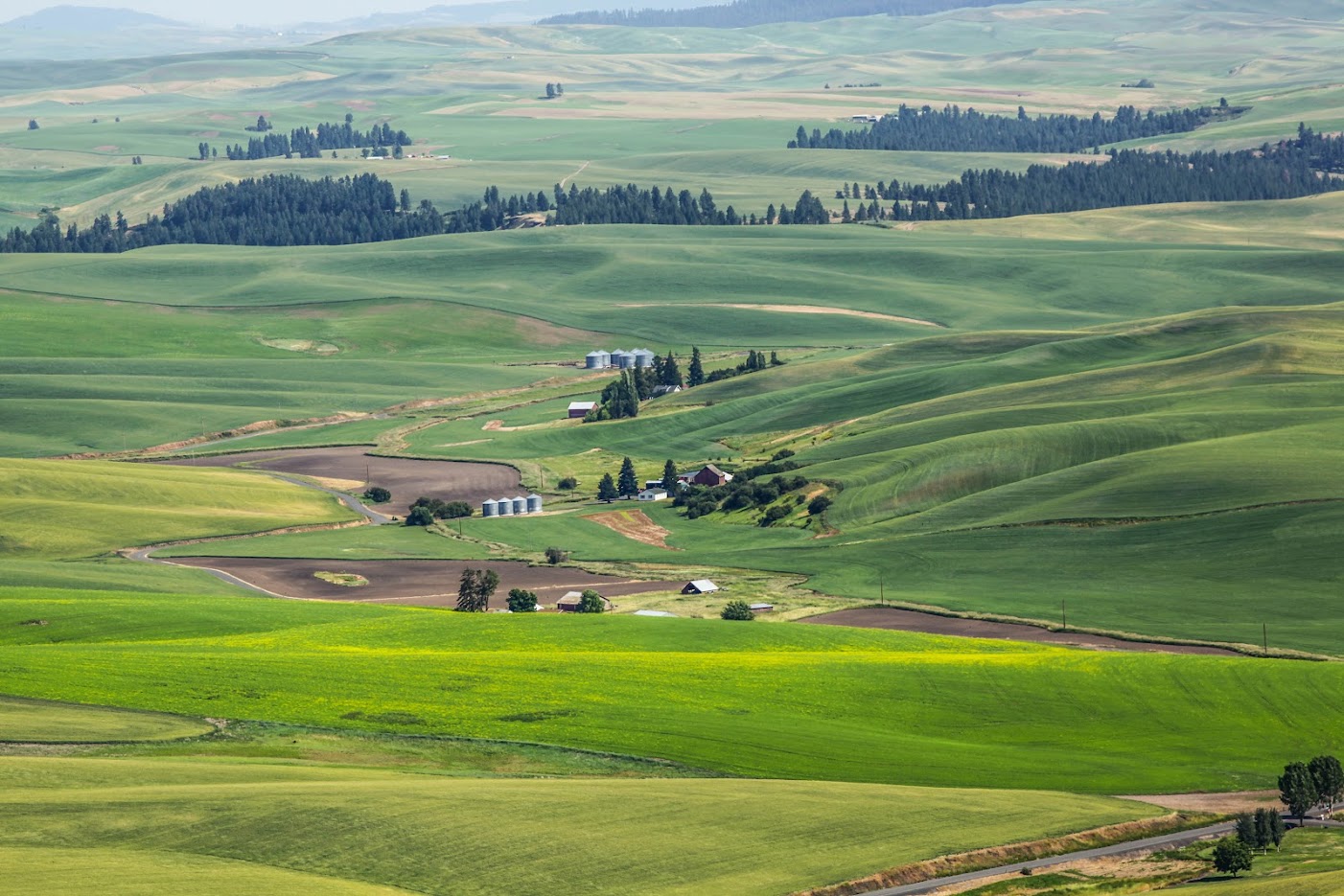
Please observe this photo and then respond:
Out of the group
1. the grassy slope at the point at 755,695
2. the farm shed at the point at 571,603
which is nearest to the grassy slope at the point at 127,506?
the farm shed at the point at 571,603

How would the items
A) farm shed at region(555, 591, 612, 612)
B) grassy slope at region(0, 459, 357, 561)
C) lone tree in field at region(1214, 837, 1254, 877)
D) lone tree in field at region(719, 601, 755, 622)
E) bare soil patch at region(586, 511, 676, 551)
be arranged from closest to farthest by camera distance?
lone tree in field at region(1214, 837, 1254, 877), lone tree in field at region(719, 601, 755, 622), farm shed at region(555, 591, 612, 612), grassy slope at region(0, 459, 357, 561), bare soil patch at region(586, 511, 676, 551)

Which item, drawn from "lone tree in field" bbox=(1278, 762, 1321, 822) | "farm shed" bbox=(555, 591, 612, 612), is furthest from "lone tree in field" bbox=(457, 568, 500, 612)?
"lone tree in field" bbox=(1278, 762, 1321, 822)

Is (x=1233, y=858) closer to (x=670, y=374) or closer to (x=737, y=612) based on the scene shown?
(x=737, y=612)

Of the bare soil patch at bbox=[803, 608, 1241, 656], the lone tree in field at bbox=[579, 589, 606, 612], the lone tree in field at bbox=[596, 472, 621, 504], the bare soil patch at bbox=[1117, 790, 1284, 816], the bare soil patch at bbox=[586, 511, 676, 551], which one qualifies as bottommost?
the bare soil patch at bbox=[586, 511, 676, 551]

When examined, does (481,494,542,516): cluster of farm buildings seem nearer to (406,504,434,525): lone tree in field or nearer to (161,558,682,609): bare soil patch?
(406,504,434,525): lone tree in field

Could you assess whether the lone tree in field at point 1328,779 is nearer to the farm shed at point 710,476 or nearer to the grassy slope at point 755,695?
the grassy slope at point 755,695
